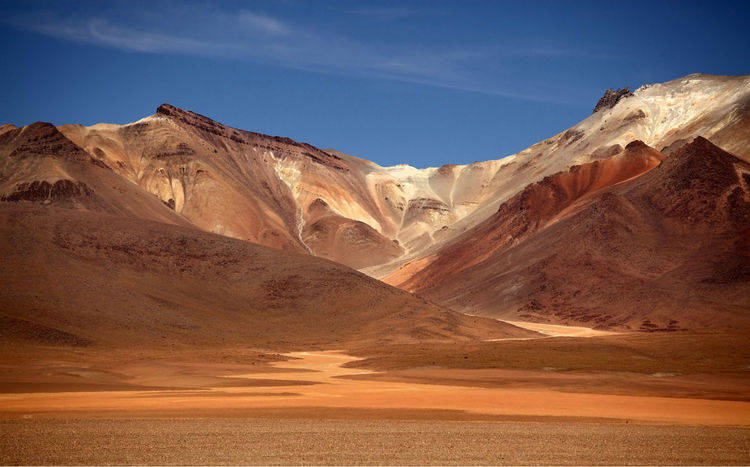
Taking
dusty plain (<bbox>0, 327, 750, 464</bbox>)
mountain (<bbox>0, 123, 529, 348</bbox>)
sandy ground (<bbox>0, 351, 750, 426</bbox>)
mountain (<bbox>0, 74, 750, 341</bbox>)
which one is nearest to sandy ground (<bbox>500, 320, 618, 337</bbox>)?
mountain (<bbox>0, 74, 750, 341</bbox>)

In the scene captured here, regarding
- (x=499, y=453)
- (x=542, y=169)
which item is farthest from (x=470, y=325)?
(x=542, y=169)

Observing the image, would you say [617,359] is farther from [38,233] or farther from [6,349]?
[38,233]

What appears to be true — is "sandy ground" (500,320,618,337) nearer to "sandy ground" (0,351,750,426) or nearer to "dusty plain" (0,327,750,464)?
"dusty plain" (0,327,750,464)

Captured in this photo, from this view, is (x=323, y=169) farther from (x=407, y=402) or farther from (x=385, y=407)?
(x=385, y=407)

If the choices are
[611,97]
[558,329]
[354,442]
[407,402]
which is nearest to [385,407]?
[407,402]

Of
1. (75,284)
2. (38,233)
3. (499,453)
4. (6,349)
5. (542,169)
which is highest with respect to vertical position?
(542,169)

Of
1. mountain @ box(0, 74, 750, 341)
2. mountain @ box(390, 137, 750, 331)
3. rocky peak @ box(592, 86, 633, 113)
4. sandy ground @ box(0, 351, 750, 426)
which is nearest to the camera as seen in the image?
sandy ground @ box(0, 351, 750, 426)

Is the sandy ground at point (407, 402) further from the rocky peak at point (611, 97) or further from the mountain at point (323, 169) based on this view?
the rocky peak at point (611, 97)
